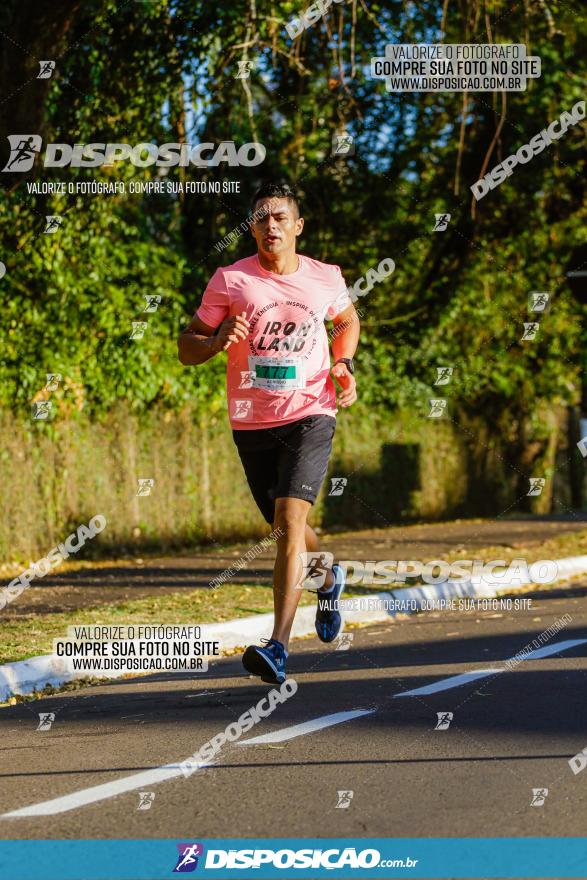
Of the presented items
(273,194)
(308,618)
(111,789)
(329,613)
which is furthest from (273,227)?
(308,618)

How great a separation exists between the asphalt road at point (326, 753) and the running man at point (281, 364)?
2.39 feet

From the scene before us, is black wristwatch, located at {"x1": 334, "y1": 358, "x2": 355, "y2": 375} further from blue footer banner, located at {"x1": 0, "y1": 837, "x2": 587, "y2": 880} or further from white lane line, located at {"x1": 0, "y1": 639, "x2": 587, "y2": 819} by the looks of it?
blue footer banner, located at {"x1": 0, "y1": 837, "x2": 587, "y2": 880}

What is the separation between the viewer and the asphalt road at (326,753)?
13.8ft

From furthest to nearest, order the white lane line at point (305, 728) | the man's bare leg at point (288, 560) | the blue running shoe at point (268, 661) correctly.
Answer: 1. the man's bare leg at point (288, 560)
2. the blue running shoe at point (268, 661)
3. the white lane line at point (305, 728)

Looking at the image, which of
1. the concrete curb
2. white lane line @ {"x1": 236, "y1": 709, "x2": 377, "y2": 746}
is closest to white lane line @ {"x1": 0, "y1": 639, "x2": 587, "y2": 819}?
white lane line @ {"x1": 236, "y1": 709, "x2": 377, "y2": 746}

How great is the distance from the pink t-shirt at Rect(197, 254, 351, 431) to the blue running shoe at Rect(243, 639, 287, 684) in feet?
3.69

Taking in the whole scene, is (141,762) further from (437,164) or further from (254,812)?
(437,164)

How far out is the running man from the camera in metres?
6.62

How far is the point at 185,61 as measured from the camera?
15031mm

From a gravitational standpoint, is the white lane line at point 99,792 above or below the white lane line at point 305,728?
above

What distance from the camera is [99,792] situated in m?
4.63

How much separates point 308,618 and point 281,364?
353 centimetres

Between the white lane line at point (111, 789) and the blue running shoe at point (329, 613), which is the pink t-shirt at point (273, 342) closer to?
the blue running shoe at point (329, 613)

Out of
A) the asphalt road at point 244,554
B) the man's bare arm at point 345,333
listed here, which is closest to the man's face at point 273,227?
the man's bare arm at point 345,333
